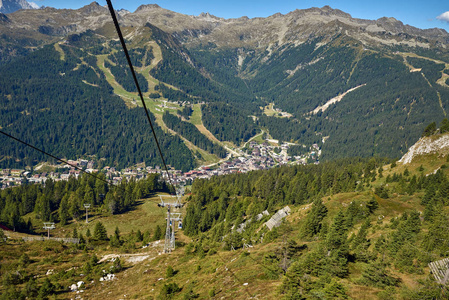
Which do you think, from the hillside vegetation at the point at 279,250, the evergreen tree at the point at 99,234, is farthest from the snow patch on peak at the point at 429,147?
the evergreen tree at the point at 99,234

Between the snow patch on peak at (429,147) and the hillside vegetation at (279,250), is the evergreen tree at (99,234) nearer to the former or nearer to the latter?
the hillside vegetation at (279,250)

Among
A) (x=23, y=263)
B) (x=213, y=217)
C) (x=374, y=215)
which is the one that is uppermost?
(x=374, y=215)

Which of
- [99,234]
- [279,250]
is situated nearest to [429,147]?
[279,250]

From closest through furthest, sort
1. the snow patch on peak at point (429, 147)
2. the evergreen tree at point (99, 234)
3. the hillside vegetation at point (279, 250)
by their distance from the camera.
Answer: the hillside vegetation at point (279, 250) → the evergreen tree at point (99, 234) → the snow patch on peak at point (429, 147)

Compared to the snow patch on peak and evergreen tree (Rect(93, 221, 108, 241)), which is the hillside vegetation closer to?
evergreen tree (Rect(93, 221, 108, 241))

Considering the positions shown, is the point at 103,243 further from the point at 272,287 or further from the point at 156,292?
the point at 272,287

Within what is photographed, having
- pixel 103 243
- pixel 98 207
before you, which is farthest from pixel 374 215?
pixel 98 207

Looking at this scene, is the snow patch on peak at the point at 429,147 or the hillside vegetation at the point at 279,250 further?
the snow patch on peak at the point at 429,147

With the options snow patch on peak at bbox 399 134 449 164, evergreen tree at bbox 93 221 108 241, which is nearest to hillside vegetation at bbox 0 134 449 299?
evergreen tree at bbox 93 221 108 241

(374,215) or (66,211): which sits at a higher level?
(374,215)
